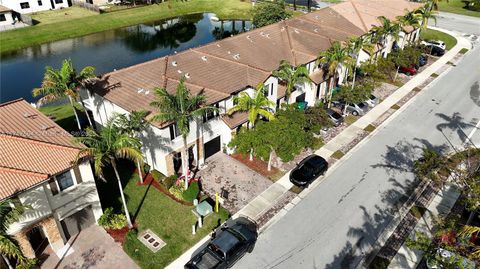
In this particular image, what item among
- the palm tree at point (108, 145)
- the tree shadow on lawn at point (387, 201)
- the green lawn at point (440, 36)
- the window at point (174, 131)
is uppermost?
the palm tree at point (108, 145)

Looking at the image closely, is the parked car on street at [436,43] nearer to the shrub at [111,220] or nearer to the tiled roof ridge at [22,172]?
the shrub at [111,220]

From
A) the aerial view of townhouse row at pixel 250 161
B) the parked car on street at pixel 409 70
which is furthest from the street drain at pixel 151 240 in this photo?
the parked car on street at pixel 409 70

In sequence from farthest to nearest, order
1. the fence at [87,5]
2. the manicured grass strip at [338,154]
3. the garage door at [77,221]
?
the fence at [87,5] → the manicured grass strip at [338,154] → the garage door at [77,221]

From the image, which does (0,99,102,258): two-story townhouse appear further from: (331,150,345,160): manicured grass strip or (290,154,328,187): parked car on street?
(331,150,345,160): manicured grass strip

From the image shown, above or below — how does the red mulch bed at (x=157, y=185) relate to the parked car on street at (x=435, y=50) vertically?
below

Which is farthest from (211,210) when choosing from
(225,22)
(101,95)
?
(225,22)

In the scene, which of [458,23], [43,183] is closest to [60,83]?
[43,183]

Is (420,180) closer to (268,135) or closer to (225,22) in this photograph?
(268,135)
